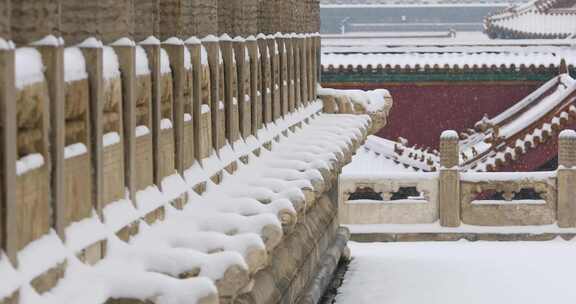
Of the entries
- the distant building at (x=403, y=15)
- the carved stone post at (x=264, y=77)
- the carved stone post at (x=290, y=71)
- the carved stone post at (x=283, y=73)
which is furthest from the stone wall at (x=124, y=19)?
the distant building at (x=403, y=15)

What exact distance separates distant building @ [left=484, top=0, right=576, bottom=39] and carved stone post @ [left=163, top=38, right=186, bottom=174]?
23719 mm

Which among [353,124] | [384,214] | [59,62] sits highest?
[59,62]

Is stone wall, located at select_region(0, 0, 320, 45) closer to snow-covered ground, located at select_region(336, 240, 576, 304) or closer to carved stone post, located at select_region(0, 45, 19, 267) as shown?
carved stone post, located at select_region(0, 45, 19, 267)

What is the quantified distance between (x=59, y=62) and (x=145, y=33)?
1.14 metres

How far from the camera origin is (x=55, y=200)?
3.08 metres

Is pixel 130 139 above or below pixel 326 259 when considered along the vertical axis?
above

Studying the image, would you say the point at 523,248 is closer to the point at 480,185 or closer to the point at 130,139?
the point at 480,185

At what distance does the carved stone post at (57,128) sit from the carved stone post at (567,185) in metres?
11.0

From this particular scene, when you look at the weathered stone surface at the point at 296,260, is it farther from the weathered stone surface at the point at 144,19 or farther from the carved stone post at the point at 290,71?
the weathered stone surface at the point at 144,19

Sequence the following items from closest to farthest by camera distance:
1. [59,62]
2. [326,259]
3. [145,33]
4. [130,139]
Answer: [59,62]
[130,139]
[145,33]
[326,259]

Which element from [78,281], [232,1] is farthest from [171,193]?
[232,1]

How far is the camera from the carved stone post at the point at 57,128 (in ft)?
9.74

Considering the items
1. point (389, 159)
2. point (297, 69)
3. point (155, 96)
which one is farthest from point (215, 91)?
point (389, 159)

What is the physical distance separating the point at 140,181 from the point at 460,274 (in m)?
5.71
